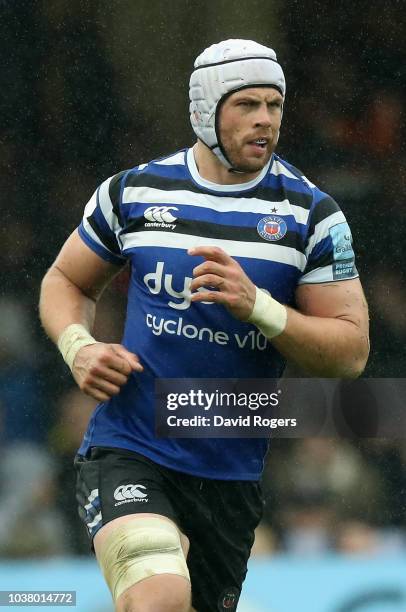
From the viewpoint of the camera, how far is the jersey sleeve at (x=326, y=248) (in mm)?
3584

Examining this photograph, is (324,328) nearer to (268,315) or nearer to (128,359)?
(268,315)

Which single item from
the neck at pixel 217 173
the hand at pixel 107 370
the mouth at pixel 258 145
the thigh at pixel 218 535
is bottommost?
the thigh at pixel 218 535

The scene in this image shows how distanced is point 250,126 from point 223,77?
0.16 metres

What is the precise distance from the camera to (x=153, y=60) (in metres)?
6.56

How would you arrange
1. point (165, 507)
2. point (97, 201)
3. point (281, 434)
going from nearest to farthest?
1. point (165, 507)
2. point (97, 201)
3. point (281, 434)

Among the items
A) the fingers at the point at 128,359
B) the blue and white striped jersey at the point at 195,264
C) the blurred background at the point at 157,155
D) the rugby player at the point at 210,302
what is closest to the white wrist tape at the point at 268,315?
the rugby player at the point at 210,302

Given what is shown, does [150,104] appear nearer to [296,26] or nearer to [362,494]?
[296,26]

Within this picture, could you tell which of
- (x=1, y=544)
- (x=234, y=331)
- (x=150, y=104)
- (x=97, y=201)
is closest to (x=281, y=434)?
(x=234, y=331)

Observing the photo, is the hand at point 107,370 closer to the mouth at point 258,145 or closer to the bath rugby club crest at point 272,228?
the bath rugby club crest at point 272,228

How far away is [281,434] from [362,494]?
7.01 ft

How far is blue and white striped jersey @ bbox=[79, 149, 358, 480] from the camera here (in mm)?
3574

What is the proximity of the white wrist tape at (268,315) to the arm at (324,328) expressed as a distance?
0.01 m

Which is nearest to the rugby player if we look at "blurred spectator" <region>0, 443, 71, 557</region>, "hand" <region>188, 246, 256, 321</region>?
"hand" <region>188, 246, 256, 321</region>

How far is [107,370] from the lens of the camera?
3338mm
